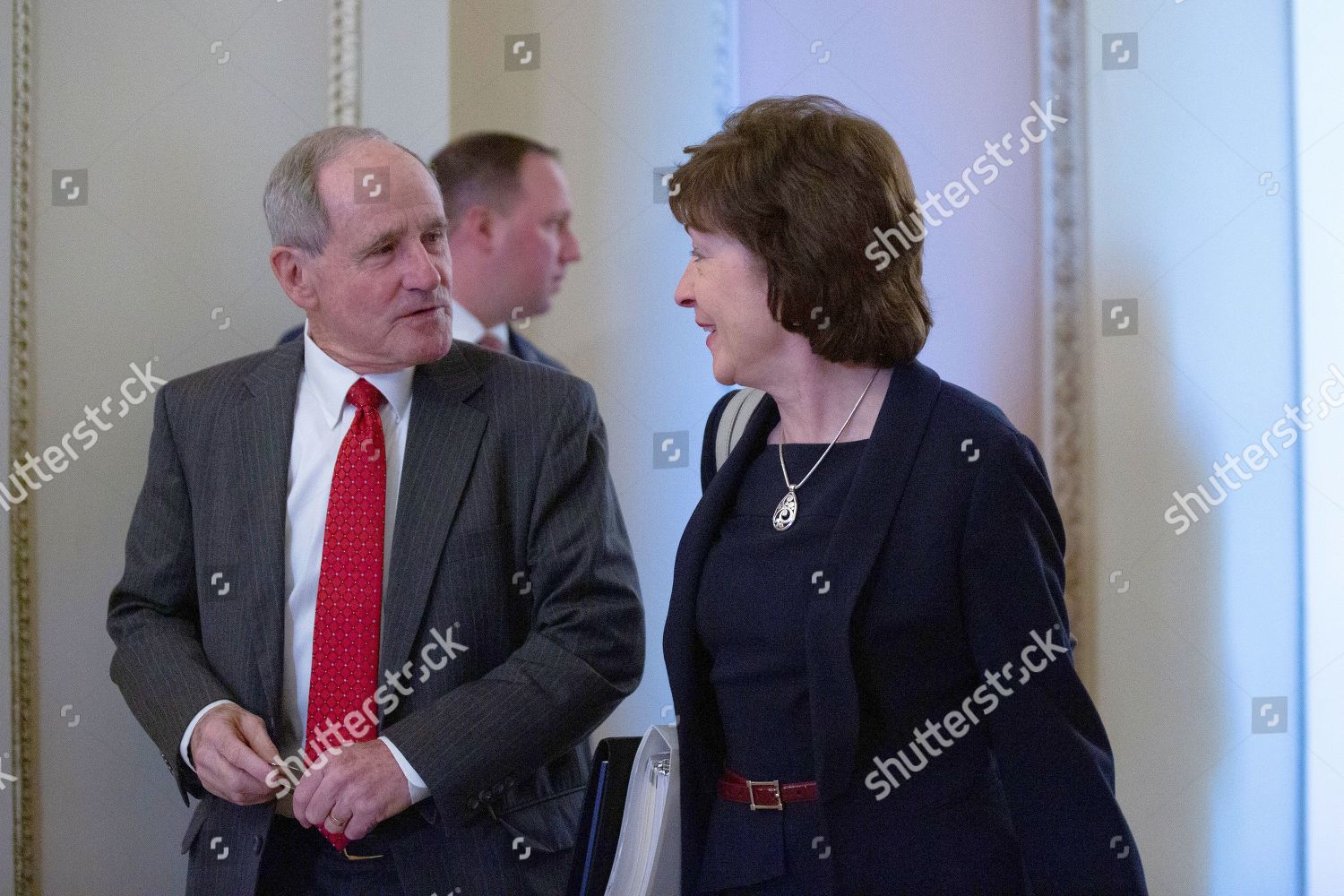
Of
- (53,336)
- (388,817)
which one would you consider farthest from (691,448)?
(53,336)

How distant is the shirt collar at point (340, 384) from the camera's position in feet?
6.62

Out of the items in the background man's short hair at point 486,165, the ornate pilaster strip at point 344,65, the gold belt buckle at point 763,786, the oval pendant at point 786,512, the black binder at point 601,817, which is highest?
the ornate pilaster strip at point 344,65

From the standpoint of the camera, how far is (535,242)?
290 centimetres

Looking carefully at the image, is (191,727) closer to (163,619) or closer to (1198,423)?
(163,619)

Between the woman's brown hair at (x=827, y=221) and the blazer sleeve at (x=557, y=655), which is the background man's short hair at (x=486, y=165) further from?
the woman's brown hair at (x=827, y=221)

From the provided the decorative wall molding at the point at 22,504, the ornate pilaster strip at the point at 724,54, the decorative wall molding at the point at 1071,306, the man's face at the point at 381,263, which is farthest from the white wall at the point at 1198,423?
the decorative wall molding at the point at 22,504

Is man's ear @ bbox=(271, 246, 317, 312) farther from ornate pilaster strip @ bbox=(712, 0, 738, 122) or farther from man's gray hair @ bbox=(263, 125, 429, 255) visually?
ornate pilaster strip @ bbox=(712, 0, 738, 122)

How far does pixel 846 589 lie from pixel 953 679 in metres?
0.19

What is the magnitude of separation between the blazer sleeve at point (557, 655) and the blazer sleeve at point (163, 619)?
34 cm

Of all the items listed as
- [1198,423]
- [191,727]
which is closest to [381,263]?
[191,727]

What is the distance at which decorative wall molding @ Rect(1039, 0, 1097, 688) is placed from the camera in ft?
8.94

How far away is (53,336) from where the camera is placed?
2723mm

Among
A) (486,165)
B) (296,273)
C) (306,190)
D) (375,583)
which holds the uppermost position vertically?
(486,165)

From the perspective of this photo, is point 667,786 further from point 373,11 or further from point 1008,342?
point 373,11
